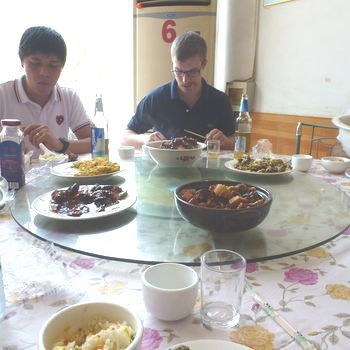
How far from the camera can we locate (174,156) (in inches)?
61.7

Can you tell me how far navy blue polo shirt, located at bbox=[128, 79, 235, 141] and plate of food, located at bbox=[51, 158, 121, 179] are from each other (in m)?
0.91

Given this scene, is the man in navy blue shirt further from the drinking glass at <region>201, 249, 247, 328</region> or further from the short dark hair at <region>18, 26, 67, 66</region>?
the drinking glass at <region>201, 249, 247, 328</region>

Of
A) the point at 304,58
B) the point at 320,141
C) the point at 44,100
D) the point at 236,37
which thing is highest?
the point at 236,37

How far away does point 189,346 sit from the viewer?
1.69 ft

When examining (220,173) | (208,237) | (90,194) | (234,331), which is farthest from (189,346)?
(220,173)

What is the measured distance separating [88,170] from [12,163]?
0.26m

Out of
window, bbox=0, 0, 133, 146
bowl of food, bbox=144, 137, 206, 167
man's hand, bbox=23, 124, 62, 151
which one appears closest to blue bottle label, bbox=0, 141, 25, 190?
man's hand, bbox=23, 124, 62, 151

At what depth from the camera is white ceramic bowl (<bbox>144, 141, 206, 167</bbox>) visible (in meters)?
1.56

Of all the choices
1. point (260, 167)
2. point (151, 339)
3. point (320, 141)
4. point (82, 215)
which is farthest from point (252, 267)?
point (320, 141)

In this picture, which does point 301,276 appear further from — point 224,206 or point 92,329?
point 92,329

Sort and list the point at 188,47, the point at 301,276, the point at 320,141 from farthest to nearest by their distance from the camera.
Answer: the point at 320,141 → the point at 188,47 → the point at 301,276

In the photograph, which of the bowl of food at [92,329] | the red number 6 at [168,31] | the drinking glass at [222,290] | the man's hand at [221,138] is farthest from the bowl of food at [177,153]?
the red number 6 at [168,31]

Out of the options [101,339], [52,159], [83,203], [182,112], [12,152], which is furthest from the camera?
[182,112]

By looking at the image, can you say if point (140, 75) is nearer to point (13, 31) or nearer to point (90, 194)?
point (13, 31)
